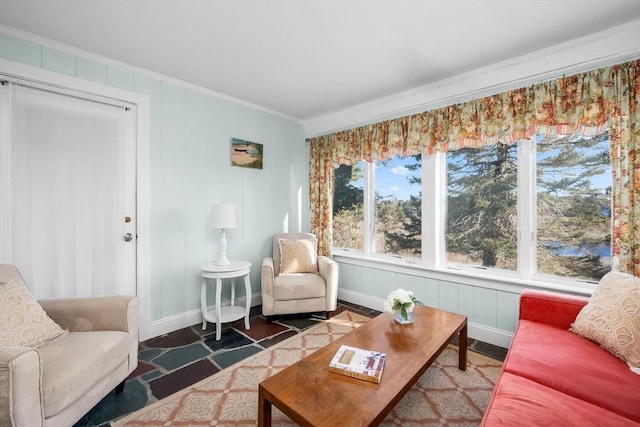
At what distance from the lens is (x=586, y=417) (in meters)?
1.13

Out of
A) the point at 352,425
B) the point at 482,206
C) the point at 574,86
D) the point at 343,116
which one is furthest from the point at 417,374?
the point at 343,116

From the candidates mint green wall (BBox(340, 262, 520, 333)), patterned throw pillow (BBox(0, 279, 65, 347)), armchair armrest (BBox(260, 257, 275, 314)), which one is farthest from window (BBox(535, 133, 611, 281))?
patterned throw pillow (BBox(0, 279, 65, 347))

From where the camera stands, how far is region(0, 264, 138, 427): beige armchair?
1.21 meters

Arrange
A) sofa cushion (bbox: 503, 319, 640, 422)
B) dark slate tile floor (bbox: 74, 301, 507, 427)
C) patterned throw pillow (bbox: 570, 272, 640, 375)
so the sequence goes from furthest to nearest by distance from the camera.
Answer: dark slate tile floor (bbox: 74, 301, 507, 427) → patterned throw pillow (bbox: 570, 272, 640, 375) → sofa cushion (bbox: 503, 319, 640, 422)

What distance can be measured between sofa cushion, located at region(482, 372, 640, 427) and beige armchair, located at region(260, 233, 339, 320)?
1999mm

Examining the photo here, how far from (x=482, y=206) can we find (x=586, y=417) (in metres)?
2.00

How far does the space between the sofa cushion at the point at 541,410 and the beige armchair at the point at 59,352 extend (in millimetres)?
1883

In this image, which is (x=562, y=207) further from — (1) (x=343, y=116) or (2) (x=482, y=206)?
(1) (x=343, y=116)

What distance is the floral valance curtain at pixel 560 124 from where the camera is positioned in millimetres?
2006

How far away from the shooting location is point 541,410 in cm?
116

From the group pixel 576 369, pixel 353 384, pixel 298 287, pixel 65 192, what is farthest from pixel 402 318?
→ pixel 65 192

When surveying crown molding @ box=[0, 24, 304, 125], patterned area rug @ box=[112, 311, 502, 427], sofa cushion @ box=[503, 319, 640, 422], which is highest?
crown molding @ box=[0, 24, 304, 125]

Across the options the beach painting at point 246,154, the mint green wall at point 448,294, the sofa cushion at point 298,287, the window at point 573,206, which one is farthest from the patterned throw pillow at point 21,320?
the window at point 573,206

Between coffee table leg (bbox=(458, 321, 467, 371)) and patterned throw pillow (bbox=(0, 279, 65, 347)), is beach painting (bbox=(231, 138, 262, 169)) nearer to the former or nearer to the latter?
patterned throw pillow (bbox=(0, 279, 65, 347))
